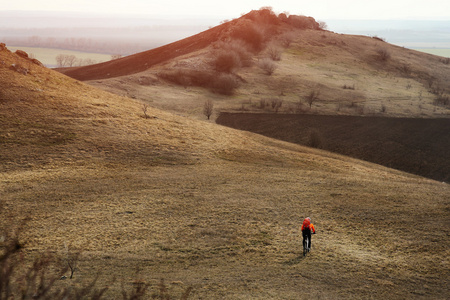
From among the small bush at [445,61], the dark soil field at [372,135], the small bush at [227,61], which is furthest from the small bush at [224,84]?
the small bush at [445,61]

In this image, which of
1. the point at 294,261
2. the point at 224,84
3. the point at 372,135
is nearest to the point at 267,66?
the point at 224,84

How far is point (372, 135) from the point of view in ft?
205

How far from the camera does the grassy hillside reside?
17500 mm

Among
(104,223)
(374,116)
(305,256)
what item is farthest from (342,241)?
(374,116)

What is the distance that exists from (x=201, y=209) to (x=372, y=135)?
46.3 meters

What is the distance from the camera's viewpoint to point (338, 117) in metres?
76.1

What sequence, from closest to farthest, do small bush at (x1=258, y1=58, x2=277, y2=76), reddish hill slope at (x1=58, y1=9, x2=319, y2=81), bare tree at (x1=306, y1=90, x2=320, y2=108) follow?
bare tree at (x1=306, y1=90, x2=320, y2=108), small bush at (x1=258, y1=58, x2=277, y2=76), reddish hill slope at (x1=58, y1=9, x2=319, y2=81)

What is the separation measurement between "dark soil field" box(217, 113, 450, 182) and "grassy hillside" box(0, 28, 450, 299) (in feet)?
22.6

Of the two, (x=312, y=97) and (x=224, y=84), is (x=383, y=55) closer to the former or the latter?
(x=312, y=97)

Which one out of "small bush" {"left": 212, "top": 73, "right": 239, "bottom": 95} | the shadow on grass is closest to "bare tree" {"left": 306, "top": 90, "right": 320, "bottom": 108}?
"small bush" {"left": 212, "top": 73, "right": 239, "bottom": 95}

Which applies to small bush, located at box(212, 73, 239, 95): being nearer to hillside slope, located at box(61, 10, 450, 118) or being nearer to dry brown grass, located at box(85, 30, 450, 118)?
hillside slope, located at box(61, 10, 450, 118)

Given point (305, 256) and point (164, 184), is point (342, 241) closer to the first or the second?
point (305, 256)

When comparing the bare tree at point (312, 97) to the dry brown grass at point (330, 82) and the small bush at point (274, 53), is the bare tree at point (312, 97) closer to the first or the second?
the dry brown grass at point (330, 82)

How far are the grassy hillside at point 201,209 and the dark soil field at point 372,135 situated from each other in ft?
22.6
